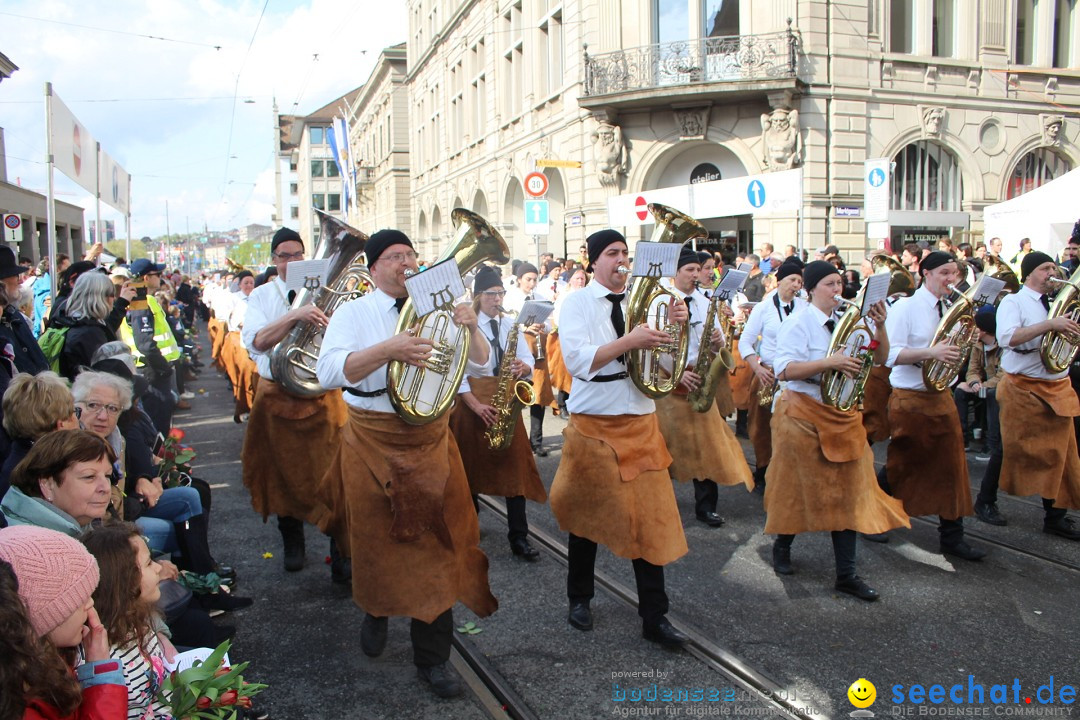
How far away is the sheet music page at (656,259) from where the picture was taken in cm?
463

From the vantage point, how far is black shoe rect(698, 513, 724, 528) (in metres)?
6.65

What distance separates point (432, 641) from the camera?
4.02 meters

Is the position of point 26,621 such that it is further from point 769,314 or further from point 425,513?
point 769,314

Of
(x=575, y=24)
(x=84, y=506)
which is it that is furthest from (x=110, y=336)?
(x=575, y=24)

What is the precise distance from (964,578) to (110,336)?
6.52m

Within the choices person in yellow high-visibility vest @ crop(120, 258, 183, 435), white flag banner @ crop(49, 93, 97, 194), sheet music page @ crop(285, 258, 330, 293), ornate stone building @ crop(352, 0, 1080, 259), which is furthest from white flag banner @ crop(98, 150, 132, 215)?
sheet music page @ crop(285, 258, 330, 293)

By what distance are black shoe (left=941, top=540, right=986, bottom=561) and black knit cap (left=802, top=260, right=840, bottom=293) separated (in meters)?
2.08

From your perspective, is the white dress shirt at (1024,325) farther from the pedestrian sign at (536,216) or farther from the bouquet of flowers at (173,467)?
the pedestrian sign at (536,216)

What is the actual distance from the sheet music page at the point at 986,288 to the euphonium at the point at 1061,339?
1.18 ft

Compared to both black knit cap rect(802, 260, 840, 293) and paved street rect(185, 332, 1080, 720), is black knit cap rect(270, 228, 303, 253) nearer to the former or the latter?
paved street rect(185, 332, 1080, 720)

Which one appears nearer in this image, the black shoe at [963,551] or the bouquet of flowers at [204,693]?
the bouquet of flowers at [204,693]

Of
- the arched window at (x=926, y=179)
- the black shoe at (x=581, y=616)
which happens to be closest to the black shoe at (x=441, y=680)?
the black shoe at (x=581, y=616)

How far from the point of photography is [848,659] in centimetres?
425

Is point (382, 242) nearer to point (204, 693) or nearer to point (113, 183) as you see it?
point (204, 693)
